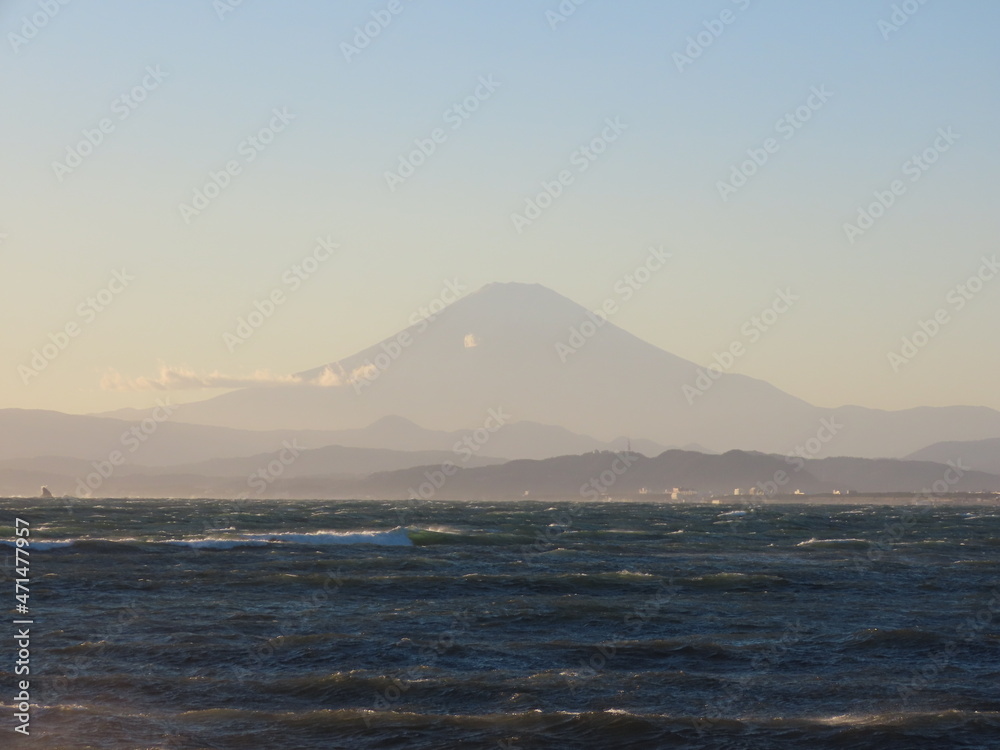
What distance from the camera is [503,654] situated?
2631cm

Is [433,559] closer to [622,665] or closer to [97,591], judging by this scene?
[97,591]

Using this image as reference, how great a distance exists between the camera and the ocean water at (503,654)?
1950 centimetres

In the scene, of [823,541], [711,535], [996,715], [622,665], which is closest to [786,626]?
[622,665]

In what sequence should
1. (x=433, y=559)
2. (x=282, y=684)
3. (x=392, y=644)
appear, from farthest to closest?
(x=433, y=559), (x=392, y=644), (x=282, y=684)

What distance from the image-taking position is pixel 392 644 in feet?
89.7

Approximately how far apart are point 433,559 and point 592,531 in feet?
102

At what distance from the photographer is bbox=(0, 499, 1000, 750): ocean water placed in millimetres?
19500

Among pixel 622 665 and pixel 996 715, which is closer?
pixel 996 715

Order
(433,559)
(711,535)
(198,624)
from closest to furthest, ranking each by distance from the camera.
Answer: (198,624)
(433,559)
(711,535)

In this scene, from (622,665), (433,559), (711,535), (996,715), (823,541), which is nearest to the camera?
(996,715)

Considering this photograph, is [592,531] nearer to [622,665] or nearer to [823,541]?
[823,541]

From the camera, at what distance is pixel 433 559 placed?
53.0m

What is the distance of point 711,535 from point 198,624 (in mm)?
54477

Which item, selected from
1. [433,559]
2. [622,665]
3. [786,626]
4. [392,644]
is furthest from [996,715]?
[433,559]
